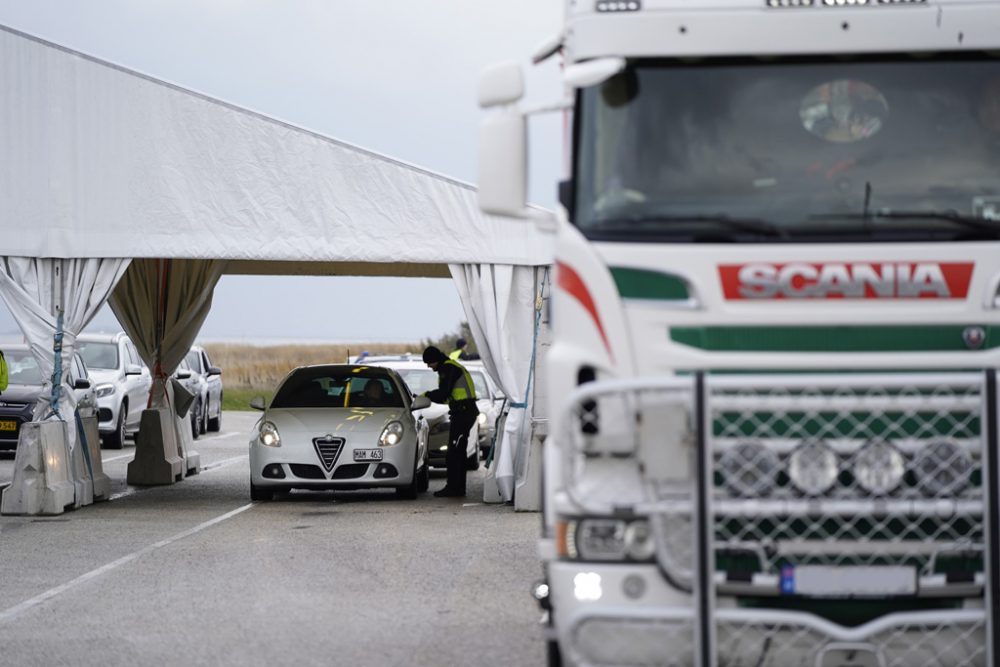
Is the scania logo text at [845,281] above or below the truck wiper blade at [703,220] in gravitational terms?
below

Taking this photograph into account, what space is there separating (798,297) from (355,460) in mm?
11448

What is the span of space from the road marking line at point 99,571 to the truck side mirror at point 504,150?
15.7ft

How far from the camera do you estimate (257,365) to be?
6366 cm

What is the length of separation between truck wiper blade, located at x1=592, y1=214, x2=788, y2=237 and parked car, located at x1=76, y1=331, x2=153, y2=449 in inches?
764

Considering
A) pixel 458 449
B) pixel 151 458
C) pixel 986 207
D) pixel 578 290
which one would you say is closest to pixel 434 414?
pixel 458 449

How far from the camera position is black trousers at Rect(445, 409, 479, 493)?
1831 centimetres

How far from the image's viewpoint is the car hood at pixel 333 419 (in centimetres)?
1700

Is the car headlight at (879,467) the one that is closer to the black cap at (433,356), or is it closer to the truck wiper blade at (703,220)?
the truck wiper blade at (703,220)

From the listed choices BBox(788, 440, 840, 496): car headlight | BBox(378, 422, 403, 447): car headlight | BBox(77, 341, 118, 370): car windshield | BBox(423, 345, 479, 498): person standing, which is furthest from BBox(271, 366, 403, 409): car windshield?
BBox(788, 440, 840, 496): car headlight

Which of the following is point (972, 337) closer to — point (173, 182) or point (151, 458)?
point (173, 182)

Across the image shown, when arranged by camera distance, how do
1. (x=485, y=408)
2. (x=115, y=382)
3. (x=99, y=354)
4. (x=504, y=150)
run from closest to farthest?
1. (x=504, y=150)
2. (x=485, y=408)
3. (x=115, y=382)
4. (x=99, y=354)

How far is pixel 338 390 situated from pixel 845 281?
1259 centimetres

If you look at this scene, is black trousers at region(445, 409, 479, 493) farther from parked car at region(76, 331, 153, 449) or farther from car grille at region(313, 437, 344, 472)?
parked car at region(76, 331, 153, 449)

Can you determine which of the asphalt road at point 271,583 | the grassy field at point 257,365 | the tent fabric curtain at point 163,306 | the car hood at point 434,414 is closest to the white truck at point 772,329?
the asphalt road at point 271,583
